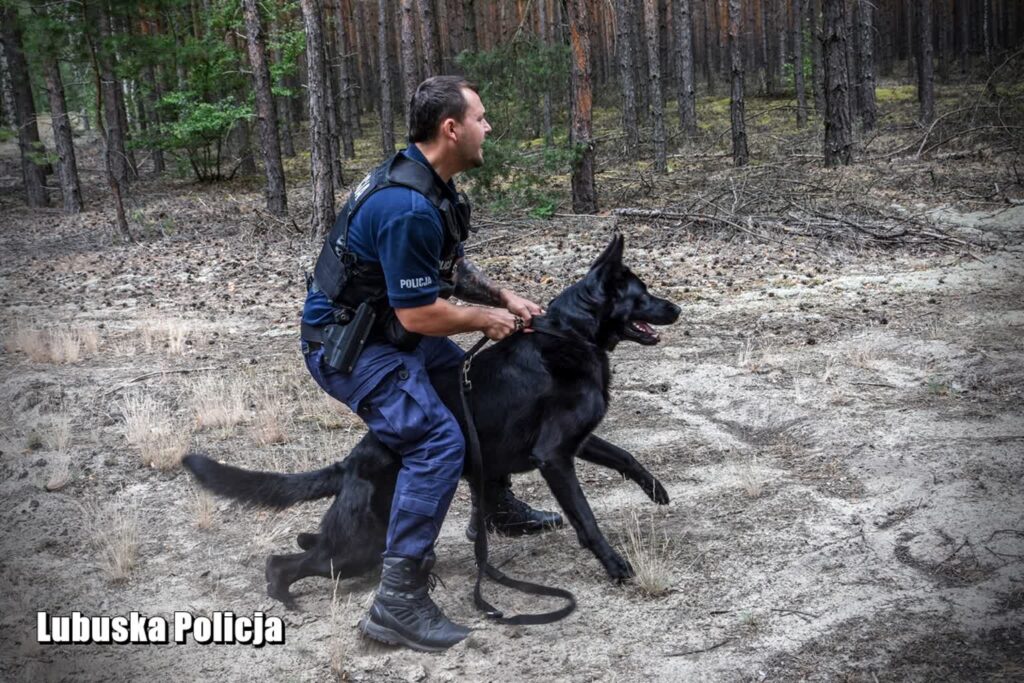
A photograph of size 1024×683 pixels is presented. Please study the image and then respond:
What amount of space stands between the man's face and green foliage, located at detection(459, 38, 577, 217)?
373 inches

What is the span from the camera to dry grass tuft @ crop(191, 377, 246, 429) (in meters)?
6.48

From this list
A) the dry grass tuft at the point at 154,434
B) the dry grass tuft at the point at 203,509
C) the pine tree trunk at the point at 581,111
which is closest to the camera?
the dry grass tuft at the point at 203,509

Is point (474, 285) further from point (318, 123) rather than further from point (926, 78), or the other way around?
point (926, 78)

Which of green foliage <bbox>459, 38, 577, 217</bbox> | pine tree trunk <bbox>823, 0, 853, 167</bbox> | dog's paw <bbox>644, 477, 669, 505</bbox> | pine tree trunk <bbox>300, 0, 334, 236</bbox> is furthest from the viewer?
pine tree trunk <bbox>823, 0, 853, 167</bbox>

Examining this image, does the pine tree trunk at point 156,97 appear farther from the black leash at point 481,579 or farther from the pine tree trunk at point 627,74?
the black leash at point 481,579

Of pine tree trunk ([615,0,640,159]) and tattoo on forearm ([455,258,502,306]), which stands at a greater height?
pine tree trunk ([615,0,640,159])

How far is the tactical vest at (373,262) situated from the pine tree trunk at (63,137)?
14822mm

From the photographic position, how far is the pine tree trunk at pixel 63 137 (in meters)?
17.8

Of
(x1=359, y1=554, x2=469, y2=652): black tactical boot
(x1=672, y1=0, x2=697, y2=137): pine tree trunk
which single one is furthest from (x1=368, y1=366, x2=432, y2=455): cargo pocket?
(x1=672, y1=0, x2=697, y2=137): pine tree trunk

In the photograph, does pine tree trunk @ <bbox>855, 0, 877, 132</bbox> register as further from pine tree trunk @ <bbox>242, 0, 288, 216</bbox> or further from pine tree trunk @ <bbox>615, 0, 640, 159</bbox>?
pine tree trunk @ <bbox>242, 0, 288, 216</bbox>

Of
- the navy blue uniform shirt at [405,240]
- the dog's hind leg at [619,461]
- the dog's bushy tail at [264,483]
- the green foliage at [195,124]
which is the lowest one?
the dog's hind leg at [619,461]

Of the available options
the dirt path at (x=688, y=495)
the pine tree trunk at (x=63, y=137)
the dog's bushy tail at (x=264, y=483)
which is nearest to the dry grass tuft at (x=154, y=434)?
the dirt path at (x=688, y=495)

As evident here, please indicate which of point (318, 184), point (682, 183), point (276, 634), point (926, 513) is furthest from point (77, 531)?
point (682, 183)

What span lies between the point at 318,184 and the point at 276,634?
11977 mm
